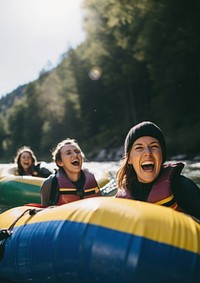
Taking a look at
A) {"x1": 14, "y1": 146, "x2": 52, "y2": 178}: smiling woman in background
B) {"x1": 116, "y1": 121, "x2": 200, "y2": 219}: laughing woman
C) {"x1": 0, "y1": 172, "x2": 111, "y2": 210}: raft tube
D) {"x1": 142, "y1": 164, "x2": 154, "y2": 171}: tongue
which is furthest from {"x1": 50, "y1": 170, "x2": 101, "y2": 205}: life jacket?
{"x1": 14, "y1": 146, "x2": 52, "y2": 178}: smiling woman in background

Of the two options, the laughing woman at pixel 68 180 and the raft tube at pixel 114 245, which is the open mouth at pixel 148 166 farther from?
the laughing woman at pixel 68 180

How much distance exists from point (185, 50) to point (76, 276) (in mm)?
17959

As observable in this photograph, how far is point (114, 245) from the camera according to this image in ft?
7.22

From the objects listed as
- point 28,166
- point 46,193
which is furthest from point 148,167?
point 28,166

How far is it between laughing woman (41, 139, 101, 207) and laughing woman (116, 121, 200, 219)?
1.37m

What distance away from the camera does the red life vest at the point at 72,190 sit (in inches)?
173

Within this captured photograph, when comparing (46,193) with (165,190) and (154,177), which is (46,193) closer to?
(154,177)

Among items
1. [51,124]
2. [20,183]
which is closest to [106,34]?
[51,124]

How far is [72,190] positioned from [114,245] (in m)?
2.34

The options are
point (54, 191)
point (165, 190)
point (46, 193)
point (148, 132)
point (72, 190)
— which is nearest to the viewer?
point (165, 190)

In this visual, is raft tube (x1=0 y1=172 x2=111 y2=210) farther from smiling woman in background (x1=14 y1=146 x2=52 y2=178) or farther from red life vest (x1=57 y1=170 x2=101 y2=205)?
red life vest (x1=57 y1=170 x2=101 y2=205)

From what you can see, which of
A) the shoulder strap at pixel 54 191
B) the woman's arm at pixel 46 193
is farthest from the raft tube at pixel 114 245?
the shoulder strap at pixel 54 191

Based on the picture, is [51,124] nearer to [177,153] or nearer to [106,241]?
[177,153]

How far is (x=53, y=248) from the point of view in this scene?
241 cm
